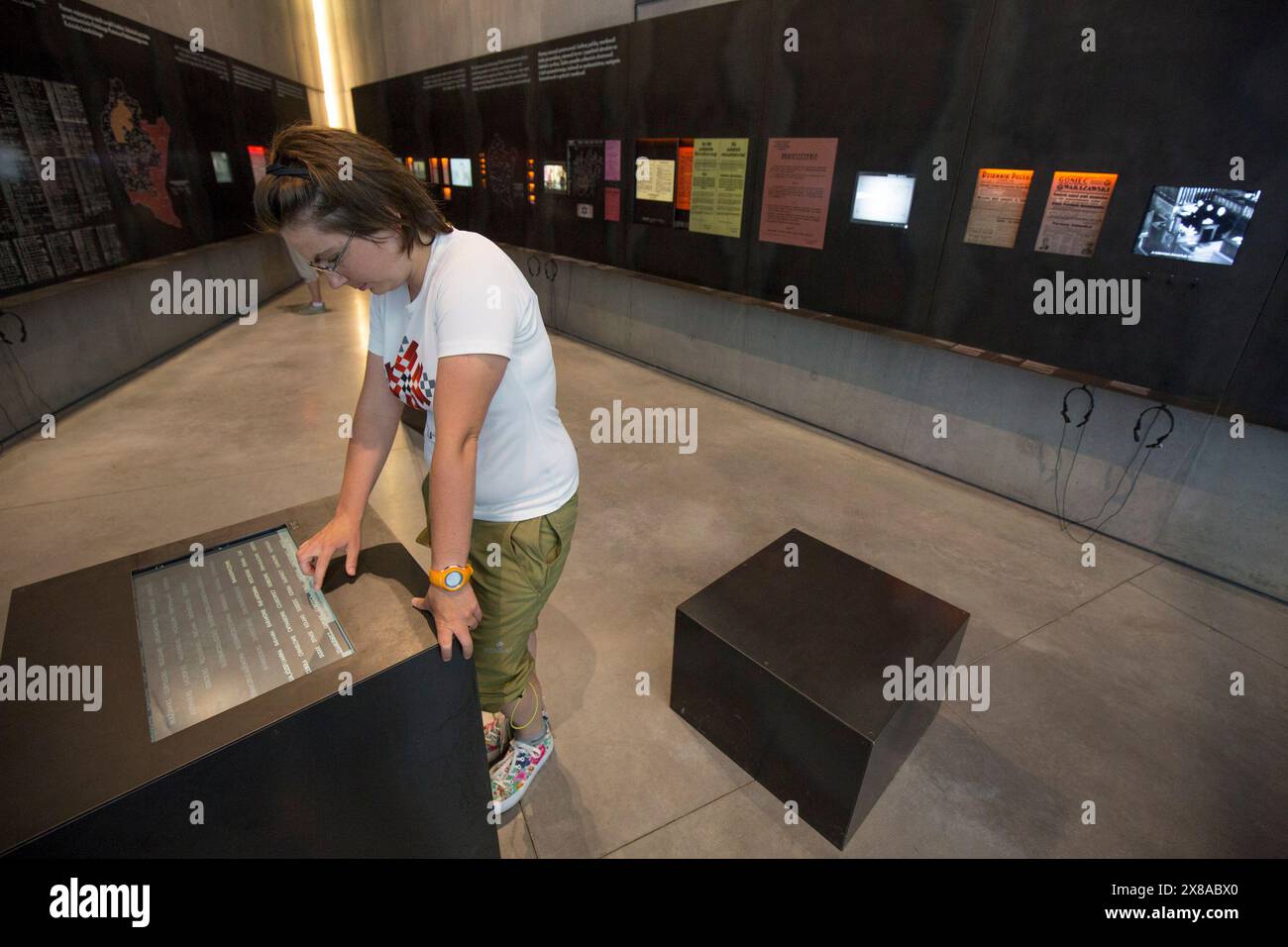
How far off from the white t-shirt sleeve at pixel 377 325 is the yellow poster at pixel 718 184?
11.0ft

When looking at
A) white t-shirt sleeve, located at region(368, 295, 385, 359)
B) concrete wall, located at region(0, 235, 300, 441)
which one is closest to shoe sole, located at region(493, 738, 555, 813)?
white t-shirt sleeve, located at region(368, 295, 385, 359)

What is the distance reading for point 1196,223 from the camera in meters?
2.50

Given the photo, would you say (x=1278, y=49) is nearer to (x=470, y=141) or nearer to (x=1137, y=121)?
(x=1137, y=121)

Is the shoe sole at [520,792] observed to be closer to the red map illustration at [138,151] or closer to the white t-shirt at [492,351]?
the white t-shirt at [492,351]

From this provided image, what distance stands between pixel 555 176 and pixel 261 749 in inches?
228

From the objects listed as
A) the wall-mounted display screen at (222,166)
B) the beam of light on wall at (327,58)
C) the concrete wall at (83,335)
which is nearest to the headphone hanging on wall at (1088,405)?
the concrete wall at (83,335)

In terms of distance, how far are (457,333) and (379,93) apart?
30.6 feet

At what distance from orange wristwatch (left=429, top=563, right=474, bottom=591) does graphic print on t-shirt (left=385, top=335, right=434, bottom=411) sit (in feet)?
1.17

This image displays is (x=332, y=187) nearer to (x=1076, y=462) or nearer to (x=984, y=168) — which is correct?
(x=984, y=168)

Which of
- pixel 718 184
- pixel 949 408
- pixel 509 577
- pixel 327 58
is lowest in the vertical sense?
pixel 949 408

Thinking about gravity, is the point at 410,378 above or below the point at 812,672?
above

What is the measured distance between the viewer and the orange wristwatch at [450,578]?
3.50ft

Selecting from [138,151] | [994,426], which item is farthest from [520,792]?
[138,151]

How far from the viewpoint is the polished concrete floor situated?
174 cm
